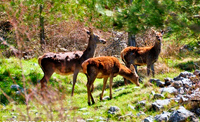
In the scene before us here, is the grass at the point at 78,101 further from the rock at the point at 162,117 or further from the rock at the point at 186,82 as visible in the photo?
the rock at the point at 186,82

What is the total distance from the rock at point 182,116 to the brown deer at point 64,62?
5185 mm

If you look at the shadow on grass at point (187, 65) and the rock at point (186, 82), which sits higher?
the shadow on grass at point (187, 65)

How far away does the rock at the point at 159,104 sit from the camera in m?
8.80

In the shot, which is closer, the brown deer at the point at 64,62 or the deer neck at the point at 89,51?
the brown deer at the point at 64,62

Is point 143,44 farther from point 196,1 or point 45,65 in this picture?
point 196,1

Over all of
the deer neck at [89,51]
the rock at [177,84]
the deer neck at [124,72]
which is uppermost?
the deer neck at [89,51]

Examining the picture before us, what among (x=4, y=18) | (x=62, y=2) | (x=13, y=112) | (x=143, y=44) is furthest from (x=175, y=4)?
(x=4, y=18)

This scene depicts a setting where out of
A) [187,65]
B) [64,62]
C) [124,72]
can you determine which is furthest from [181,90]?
[187,65]

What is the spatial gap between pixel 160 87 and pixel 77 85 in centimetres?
420

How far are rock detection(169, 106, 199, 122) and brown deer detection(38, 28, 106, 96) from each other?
5185mm

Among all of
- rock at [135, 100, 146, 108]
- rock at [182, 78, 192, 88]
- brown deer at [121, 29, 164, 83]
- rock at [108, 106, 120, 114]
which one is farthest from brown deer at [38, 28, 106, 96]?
rock at [182, 78, 192, 88]

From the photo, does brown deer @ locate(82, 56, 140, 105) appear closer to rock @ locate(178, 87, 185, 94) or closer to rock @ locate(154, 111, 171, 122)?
rock @ locate(178, 87, 185, 94)

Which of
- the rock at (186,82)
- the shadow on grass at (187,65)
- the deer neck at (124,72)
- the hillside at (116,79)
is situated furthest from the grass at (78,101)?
the rock at (186,82)

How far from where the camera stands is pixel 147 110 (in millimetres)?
9016
